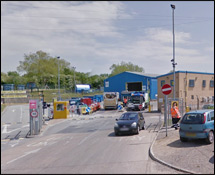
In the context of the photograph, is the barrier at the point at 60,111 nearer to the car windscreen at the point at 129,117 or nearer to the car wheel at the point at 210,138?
the car windscreen at the point at 129,117

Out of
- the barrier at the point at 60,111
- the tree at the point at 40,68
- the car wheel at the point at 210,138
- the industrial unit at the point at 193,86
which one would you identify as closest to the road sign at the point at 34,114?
the barrier at the point at 60,111

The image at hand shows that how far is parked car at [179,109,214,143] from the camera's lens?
1098 centimetres

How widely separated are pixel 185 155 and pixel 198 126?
7.05 feet

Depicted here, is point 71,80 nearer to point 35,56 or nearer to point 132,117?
point 35,56

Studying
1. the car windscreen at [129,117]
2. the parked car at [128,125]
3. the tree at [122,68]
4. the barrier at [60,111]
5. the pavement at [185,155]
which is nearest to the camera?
the pavement at [185,155]

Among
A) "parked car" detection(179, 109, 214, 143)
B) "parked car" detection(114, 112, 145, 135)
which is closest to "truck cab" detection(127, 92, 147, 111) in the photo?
"parked car" detection(114, 112, 145, 135)

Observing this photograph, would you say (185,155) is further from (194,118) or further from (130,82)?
(130,82)

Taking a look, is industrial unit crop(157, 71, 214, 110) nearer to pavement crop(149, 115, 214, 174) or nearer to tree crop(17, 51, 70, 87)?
pavement crop(149, 115, 214, 174)

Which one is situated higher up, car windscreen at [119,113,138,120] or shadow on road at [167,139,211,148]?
car windscreen at [119,113,138,120]

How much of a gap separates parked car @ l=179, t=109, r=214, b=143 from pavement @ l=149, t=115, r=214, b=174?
1.17 feet

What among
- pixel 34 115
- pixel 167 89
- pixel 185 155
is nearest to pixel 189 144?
→ pixel 185 155

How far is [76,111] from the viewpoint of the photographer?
32.6m

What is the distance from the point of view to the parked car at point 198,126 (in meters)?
11.0

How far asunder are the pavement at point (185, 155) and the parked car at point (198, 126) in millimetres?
357
